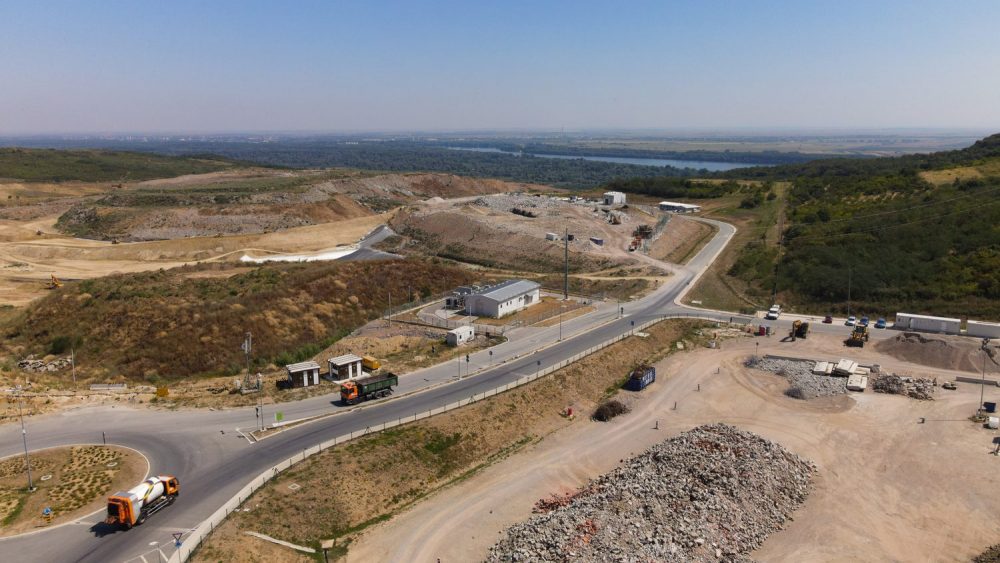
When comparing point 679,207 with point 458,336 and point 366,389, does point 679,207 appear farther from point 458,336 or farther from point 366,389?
point 366,389

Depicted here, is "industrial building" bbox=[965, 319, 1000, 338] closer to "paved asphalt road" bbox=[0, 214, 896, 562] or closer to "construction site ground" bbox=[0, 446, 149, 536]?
"paved asphalt road" bbox=[0, 214, 896, 562]

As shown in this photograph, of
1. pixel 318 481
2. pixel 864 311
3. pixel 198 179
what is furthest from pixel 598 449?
pixel 198 179

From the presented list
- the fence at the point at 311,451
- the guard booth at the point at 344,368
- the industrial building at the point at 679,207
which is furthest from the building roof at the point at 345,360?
the industrial building at the point at 679,207

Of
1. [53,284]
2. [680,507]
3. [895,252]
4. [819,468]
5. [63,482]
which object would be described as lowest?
[819,468]

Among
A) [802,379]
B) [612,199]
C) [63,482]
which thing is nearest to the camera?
[63,482]

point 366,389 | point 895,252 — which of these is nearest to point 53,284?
point 366,389

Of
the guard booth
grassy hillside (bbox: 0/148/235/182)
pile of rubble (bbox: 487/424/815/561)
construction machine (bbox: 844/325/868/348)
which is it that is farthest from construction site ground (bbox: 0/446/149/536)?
grassy hillside (bbox: 0/148/235/182)

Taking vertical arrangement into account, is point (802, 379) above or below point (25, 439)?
below
